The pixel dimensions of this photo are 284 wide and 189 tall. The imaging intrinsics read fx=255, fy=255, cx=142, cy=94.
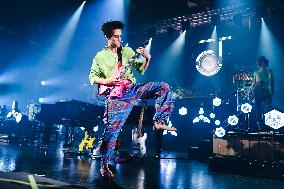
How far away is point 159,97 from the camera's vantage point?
10.9ft

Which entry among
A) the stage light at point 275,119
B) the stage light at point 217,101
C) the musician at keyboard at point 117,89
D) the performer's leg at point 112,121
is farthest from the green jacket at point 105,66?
the stage light at point 217,101

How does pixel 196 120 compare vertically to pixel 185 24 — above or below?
below

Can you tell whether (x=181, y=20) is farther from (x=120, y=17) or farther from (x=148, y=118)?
(x=148, y=118)

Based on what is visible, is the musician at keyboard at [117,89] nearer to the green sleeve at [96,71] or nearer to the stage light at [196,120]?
the green sleeve at [96,71]

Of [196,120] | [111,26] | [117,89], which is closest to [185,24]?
[196,120]

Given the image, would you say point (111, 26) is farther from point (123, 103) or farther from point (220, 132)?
point (220, 132)

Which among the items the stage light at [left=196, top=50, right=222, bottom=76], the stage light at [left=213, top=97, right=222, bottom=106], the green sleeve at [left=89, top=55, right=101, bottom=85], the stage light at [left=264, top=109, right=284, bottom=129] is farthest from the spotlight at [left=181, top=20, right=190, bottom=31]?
the green sleeve at [left=89, top=55, right=101, bottom=85]

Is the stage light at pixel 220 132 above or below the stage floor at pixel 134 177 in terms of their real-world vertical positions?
above

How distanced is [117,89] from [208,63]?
43.6ft

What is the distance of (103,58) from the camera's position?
136 inches

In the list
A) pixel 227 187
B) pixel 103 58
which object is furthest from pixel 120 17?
pixel 227 187

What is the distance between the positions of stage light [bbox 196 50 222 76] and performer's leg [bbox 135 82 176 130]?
41.4 feet

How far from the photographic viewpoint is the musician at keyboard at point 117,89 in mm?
3273

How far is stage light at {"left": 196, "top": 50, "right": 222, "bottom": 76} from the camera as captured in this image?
1524 cm
